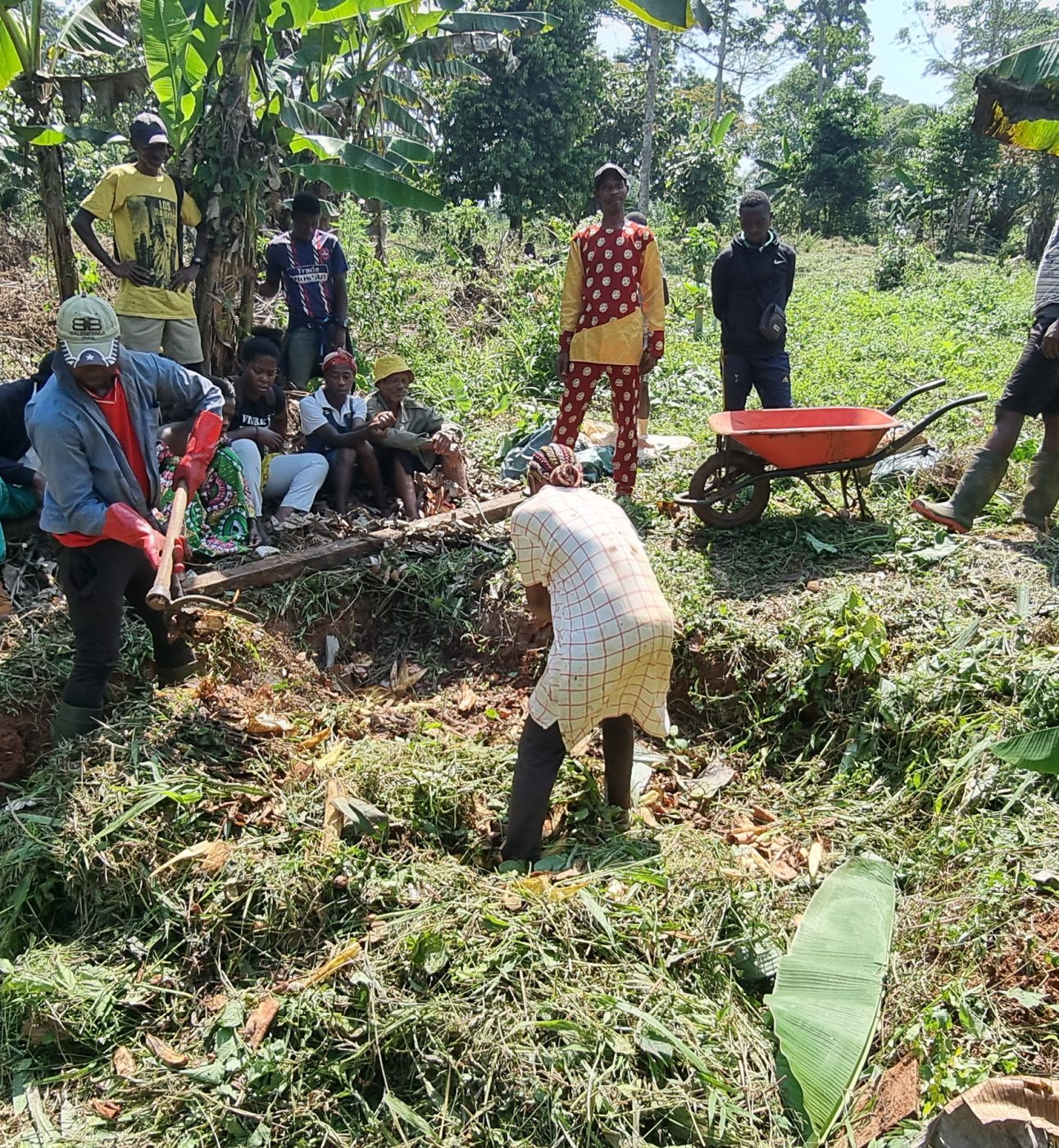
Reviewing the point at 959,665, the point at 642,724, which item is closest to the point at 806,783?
the point at 959,665

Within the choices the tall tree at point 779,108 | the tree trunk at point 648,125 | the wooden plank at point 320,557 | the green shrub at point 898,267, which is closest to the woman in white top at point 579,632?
the wooden plank at point 320,557

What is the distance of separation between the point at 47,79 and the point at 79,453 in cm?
444

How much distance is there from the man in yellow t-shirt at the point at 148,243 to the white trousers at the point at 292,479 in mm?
974

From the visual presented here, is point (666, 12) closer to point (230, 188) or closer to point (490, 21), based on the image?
point (230, 188)

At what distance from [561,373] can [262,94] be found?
273 cm

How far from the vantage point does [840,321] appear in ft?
40.1

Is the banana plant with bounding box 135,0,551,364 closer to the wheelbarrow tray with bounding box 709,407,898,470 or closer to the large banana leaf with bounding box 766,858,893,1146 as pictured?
the wheelbarrow tray with bounding box 709,407,898,470

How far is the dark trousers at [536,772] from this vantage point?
10.5ft

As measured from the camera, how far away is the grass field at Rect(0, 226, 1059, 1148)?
2549mm

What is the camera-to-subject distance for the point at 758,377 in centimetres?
613

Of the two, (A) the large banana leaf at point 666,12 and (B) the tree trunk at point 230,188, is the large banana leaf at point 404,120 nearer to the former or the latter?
(B) the tree trunk at point 230,188

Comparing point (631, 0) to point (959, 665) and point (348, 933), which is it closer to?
point (959, 665)

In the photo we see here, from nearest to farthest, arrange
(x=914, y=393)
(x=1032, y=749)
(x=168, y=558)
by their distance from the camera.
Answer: (x=1032, y=749), (x=168, y=558), (x=914, y=393)

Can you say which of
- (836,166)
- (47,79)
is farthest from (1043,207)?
(47,79)
